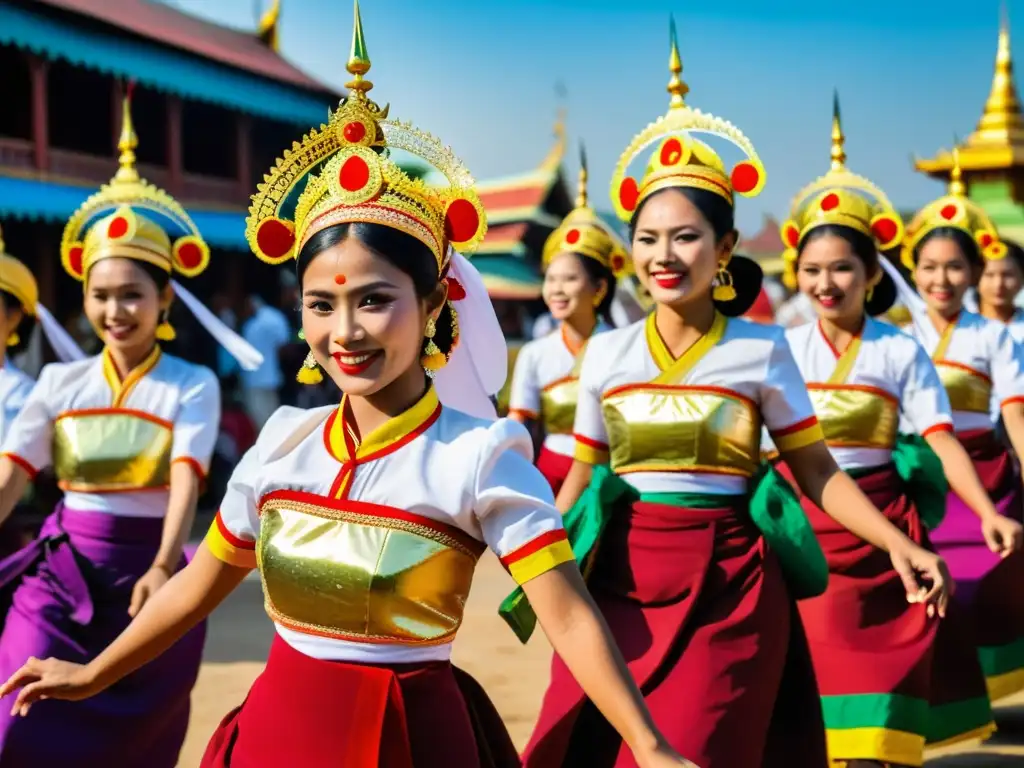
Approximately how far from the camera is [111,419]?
4.70 m

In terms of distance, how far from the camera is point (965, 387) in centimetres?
627

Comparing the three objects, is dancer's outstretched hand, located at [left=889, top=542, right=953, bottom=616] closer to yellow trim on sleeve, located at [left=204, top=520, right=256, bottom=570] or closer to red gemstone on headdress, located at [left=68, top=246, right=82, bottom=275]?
yellow trim on sleeve, located at [left=204, top=520, right=256, bottom=570]

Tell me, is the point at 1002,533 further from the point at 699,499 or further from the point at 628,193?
the point at 628,193

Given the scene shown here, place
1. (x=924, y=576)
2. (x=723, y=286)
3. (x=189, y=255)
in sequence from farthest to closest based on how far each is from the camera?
(x=189, y=255)
(x=723, y=286)
(x=924, y=576)

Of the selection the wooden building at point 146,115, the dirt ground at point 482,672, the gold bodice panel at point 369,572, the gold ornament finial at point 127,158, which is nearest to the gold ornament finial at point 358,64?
the gold bodice panel at point 369,572

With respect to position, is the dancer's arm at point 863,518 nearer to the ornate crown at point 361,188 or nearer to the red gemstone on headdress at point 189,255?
the ornate crown at point 361,188

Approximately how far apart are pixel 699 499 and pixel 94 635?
1957 millimetres

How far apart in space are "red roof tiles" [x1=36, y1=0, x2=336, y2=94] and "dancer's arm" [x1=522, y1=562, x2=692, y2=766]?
13.4m

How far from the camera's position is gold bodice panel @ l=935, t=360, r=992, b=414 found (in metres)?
6.26

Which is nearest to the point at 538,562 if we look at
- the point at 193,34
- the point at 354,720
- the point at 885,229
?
the point at 354,720

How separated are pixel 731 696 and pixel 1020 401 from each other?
2.90m

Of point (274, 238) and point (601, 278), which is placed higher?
point (601, 278)

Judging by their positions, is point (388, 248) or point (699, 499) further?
point (699, 499)

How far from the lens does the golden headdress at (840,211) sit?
524 cm
